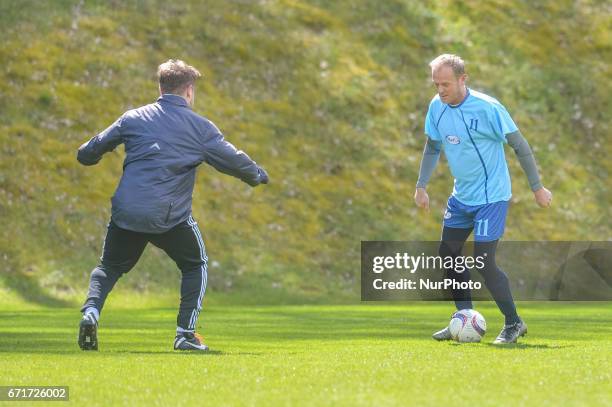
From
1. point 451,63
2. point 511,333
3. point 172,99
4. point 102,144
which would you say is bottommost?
point 511,333

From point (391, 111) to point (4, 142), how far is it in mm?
7947

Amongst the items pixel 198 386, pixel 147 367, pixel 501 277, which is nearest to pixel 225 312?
pixel 501 277

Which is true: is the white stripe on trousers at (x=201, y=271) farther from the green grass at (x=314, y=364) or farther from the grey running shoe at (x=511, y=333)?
the grey running shoe at (x=511, y=333)

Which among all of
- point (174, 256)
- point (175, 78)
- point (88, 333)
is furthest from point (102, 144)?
point (88, 333)

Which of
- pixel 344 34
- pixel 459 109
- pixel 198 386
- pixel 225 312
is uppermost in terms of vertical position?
pixel 344 34

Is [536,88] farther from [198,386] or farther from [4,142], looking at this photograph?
[198,386]

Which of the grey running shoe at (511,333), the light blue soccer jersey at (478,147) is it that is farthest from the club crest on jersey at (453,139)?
the grey running shoe at (511,333)

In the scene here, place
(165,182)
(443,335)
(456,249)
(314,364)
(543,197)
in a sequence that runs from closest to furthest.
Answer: (314,364) → (165,182) → (543,197) → (456,249) → (443,335)

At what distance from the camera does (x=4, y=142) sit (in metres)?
21.1

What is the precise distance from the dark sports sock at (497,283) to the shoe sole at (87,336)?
304cm

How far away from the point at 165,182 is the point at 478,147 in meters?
2.57

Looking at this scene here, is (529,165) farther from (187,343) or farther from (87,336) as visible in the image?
(87,336)

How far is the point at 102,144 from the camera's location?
9.30 m

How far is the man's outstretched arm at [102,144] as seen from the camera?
927 cm
